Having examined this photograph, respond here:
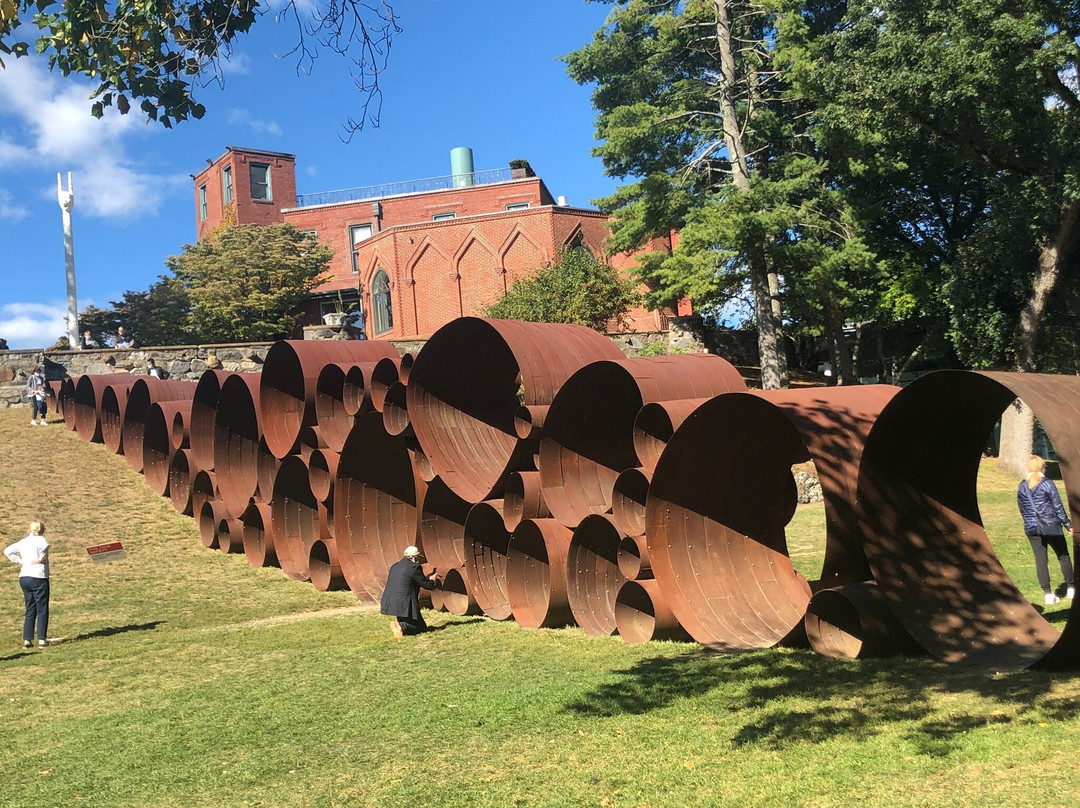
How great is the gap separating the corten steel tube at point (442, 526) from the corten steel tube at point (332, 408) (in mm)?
2299

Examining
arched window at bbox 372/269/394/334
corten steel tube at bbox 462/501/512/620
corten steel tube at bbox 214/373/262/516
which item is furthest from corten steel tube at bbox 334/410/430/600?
arched window at bbox 372/269/394/334

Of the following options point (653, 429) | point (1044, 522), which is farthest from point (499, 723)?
point (1044, 522)

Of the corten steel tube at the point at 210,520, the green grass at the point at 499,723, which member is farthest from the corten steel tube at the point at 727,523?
the corten steel tube at the point at 210,520

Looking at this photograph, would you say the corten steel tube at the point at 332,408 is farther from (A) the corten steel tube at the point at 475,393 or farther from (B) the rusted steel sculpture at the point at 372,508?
(A) the corten steel tube at the point at 475,393

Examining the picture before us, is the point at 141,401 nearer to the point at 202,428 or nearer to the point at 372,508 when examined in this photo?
the point at 202,428

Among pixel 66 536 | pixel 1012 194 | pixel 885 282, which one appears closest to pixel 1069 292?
pixel 1012 194

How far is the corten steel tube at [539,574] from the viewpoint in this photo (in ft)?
36.9

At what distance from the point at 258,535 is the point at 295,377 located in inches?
121

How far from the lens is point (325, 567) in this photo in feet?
51.4

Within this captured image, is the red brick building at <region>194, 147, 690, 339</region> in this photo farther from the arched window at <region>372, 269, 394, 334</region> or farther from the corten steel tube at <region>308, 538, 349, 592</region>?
the corten steel tube at <region>308, 538, 349, 592</region>

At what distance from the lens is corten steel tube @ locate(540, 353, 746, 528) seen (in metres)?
11.0

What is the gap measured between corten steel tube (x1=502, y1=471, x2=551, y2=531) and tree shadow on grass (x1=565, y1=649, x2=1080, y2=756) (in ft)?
10.0

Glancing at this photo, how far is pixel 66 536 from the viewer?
712 inches

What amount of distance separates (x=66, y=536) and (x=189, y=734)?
11481 millimetres
